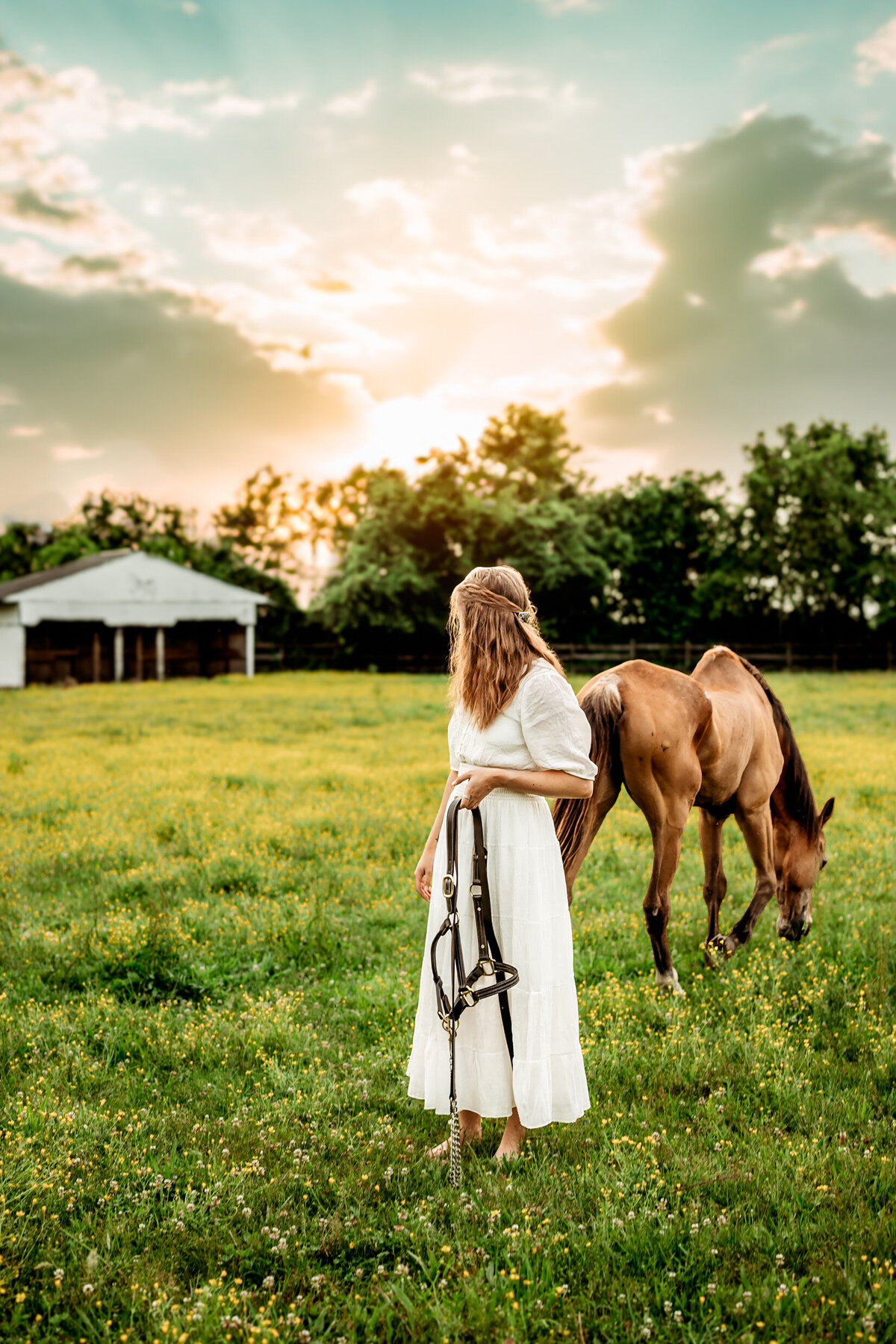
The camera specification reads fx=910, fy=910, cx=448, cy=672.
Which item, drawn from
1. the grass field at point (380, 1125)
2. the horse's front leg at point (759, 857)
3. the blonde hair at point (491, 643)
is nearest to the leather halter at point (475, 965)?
the blonde hair at point (491, 643)

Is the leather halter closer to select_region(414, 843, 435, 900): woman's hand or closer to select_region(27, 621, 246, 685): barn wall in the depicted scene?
select_region(414, 843, 435, 900): woman's hand

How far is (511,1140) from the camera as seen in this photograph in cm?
371

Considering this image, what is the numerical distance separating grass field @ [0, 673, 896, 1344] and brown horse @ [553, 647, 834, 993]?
349 mm

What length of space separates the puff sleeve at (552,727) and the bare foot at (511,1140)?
4.69ft

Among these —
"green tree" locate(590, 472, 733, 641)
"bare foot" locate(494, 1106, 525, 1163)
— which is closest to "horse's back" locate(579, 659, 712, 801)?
"bare foot" locate(494, 1106, 525, 1163)

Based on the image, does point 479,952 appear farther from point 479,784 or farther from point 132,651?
point 132,651

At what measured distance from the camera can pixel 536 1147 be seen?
12.4 feet

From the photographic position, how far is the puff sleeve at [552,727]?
135 inches

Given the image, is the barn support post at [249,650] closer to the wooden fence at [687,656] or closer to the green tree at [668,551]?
the wooden fence at [687,656]

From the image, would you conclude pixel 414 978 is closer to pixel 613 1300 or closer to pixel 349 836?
pixel 613 1300

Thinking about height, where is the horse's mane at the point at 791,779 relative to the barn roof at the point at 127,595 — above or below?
below

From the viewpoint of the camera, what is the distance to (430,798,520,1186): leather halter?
342 cm

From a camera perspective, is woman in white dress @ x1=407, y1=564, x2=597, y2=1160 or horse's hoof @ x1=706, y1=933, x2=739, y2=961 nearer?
woman in white dress @ x1=407, y1=564, x2=597, y2=1160

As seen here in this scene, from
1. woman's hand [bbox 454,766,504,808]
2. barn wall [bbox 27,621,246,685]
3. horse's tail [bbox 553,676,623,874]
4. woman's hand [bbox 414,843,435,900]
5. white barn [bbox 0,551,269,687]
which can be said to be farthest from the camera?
barn wall [bbox 27,621,246,685]
